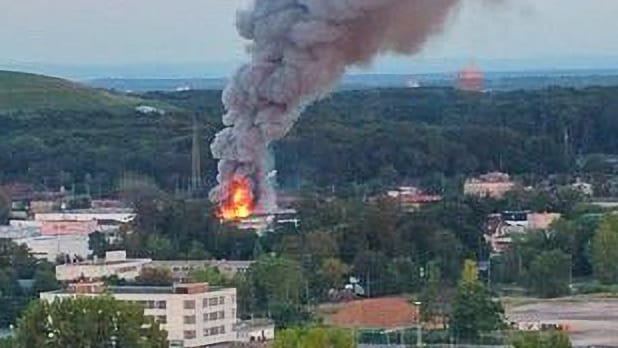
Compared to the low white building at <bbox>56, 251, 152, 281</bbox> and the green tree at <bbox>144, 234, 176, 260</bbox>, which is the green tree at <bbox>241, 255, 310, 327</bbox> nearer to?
the low white building at <bbox>56, 251, 152, 281</bbox>

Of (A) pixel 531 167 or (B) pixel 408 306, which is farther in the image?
(A) pixel 531 167

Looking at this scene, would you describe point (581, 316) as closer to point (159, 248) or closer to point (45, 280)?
point (45, 280)

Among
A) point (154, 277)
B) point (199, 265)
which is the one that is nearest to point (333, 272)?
point (199, 265)

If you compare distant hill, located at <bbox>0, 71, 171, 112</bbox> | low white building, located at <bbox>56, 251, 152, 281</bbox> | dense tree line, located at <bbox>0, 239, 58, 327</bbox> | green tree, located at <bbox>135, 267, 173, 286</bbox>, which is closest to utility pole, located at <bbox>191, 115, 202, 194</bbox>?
dense tree line, located at <bbox>0, 239, 58, 327</bbox>

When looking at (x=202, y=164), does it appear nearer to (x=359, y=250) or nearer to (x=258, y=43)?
(x=359, y=250)

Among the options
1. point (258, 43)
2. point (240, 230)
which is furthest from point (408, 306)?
point (258, 43)

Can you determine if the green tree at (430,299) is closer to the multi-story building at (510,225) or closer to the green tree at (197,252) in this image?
the green tree at (197,252)
